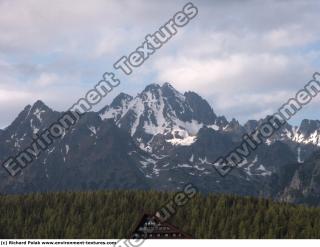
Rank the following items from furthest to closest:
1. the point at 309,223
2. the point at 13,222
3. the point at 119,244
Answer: the point at 13,222, the point at 309,223, the point at 119,244

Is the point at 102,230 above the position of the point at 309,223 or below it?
above

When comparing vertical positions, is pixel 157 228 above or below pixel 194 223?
below

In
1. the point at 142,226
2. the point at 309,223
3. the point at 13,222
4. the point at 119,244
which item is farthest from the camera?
the point at 13,222

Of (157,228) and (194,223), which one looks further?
(194,223)

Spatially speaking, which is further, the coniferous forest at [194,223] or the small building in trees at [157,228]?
the coniferous forest at [194,223]

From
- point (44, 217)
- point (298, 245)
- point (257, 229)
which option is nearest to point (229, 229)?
point (257, 229)

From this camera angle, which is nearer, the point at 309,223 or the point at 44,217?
the point at 309,223

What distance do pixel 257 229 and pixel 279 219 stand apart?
1378 cm

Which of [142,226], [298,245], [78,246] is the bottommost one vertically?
[298,245]

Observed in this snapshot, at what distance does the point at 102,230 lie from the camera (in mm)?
178875

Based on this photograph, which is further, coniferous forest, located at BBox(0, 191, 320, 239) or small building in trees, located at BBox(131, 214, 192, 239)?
coniferous forest, located at BBox(0, 191, 320, 239)

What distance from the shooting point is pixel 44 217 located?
197 meters

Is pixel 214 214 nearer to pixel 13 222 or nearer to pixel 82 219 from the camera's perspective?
pixel 82 219

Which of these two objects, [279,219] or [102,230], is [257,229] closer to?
[279,219]
